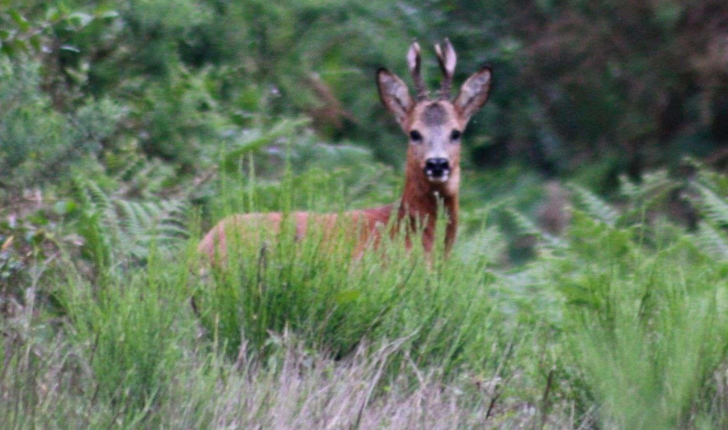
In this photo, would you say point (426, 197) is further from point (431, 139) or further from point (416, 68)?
point (416, 68)

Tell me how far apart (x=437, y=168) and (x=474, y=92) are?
2.58ft

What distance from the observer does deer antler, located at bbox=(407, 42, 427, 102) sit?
771 cm

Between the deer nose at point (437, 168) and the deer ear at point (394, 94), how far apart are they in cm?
64

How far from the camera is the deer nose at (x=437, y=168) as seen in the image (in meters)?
7.46

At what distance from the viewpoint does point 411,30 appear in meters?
13.2

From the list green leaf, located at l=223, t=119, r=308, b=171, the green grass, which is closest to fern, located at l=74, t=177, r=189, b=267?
the green grass

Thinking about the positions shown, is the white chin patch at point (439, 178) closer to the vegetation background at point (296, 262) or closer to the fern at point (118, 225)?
the vegetation background at point (296, 262)

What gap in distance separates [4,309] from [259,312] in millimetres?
1118

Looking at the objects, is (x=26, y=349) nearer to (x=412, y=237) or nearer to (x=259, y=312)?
(x=259, y=312)

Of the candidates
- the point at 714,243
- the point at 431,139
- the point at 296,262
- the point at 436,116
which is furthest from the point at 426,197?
the point at 296,262

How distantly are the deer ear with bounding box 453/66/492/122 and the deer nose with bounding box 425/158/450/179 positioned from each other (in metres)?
0.60

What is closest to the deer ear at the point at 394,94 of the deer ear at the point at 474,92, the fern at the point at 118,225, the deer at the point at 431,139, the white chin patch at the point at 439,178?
the deer at the point at 431,139

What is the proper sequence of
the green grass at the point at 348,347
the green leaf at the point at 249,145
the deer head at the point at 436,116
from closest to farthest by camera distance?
the green grass at the point at 348,347 → the deer head at the point at 436,116 → the green leaf at the point at 249,145

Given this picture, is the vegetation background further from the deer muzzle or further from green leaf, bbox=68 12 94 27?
the deer muzzle
